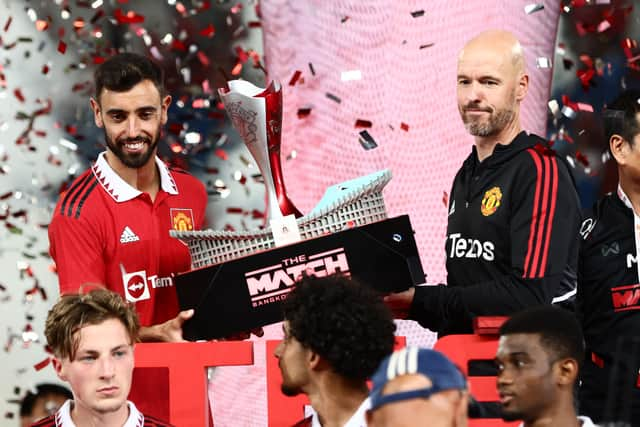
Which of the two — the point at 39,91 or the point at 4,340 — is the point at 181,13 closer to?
the point at 39,91

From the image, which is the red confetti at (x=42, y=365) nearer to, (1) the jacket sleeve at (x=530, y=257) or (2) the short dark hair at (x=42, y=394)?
(2) the short dark hair at (x=42, y=394)

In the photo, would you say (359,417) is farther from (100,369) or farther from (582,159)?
(582,159)

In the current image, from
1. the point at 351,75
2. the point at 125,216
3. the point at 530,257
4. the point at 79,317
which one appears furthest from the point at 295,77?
the point at 79,317

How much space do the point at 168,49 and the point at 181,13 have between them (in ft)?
0.54

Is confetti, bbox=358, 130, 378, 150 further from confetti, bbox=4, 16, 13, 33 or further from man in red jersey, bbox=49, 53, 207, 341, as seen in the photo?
confetti, bbox=4, 16, 13, 33

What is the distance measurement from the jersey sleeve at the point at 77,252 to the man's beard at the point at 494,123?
1178mm

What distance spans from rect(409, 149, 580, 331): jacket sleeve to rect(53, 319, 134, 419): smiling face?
85 centimetres

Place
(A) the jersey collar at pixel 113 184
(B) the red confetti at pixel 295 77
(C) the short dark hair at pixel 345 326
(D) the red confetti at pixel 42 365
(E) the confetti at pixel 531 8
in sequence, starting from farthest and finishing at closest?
(E) the confetti at pixel 531 8 → (B) the red confetti at pixel 295 77 → (D) the red confetti at pixel 42 365 → (A) the jersey collar at pixel 113 184 → (C) the short dark hair at pixel 345 326

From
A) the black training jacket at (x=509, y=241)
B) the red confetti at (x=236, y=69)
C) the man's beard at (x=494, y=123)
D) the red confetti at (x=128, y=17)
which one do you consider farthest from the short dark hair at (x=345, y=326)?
the red confetti at (x=128, y=17)

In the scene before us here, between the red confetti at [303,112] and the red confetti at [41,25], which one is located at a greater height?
the red confetti at [41,25]

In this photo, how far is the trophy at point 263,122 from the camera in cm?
367

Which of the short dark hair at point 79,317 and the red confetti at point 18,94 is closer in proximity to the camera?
the short dark hair at point 79,317

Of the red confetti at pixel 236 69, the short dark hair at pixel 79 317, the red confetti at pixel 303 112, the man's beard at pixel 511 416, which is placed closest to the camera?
the man's beard at pixel 511 416

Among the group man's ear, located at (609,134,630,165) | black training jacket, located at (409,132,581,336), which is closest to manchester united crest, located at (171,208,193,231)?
black training jacket, located at (409,132,581,336)
